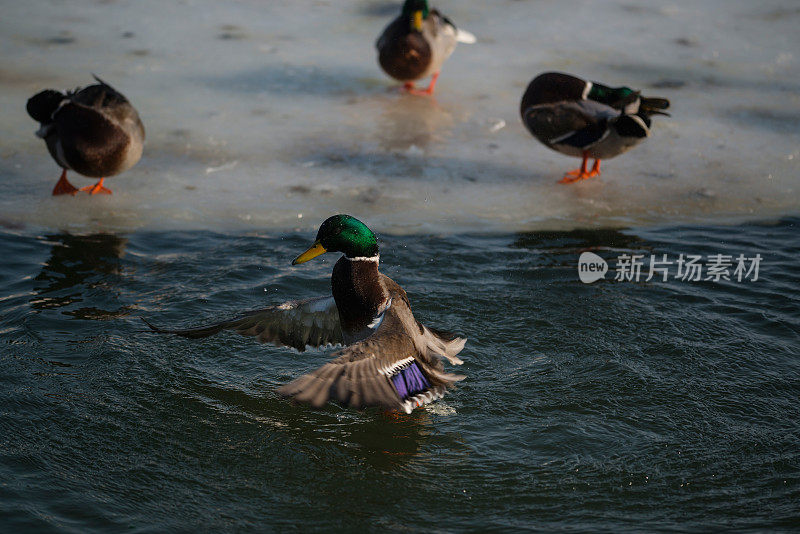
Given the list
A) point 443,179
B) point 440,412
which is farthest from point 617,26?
point 440,412

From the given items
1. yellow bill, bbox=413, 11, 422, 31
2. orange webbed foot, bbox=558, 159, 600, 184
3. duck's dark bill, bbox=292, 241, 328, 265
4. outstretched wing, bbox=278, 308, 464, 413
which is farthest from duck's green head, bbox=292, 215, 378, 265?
yellow bill, bbox=413, 11, 422, 31

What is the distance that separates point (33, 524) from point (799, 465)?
9.78 feet

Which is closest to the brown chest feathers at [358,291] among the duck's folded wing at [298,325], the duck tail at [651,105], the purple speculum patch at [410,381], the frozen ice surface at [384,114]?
the duck's folded wing at [298,325]

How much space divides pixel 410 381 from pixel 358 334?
0.53 m

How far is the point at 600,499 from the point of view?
3.50 metres

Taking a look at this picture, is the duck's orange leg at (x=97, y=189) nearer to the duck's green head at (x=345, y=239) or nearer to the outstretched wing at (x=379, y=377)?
the duck's green head at (x=345, y=239)

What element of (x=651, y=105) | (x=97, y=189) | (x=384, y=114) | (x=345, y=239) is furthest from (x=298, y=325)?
(x=384, y=114)

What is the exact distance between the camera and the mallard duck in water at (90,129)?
596 cm

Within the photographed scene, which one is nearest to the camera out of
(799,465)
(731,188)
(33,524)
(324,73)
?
(33,524)

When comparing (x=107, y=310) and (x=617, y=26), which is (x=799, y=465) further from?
(x=617, y=26)

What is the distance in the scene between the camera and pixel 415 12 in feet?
25.8

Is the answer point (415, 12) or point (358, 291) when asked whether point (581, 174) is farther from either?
point (358, 291)

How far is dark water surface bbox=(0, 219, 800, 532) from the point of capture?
348cm

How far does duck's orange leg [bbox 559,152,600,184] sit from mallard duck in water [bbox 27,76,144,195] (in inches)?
119
